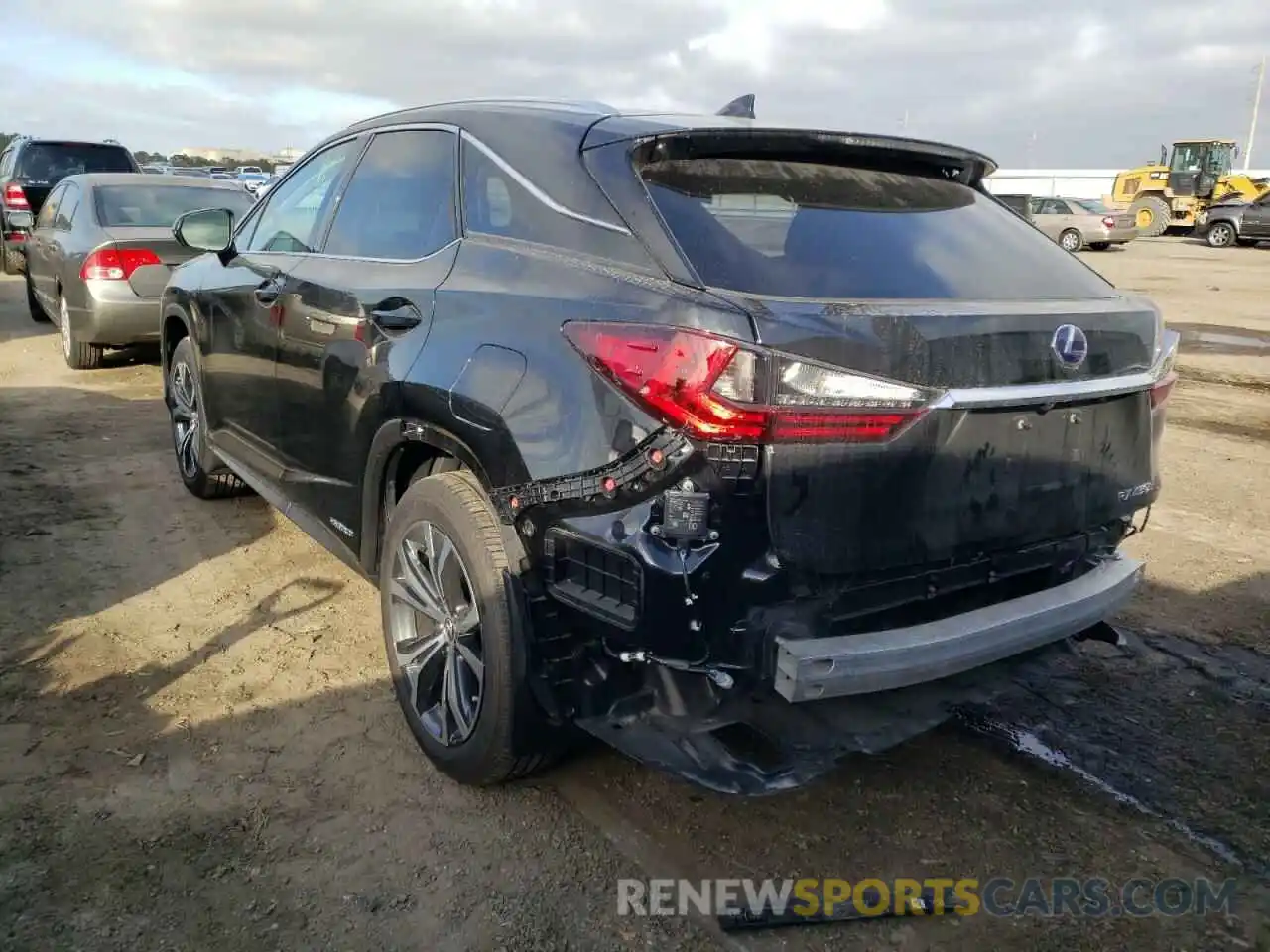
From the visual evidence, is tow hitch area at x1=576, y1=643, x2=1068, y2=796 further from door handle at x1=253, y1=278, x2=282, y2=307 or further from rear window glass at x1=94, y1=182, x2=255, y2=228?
rear window glass at x1=94, y1=182, x2=255, y2=228

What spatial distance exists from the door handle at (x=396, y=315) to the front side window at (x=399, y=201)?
0.19 m

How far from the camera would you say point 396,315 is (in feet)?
9.95

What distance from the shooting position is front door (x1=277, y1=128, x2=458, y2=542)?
3.04 metres

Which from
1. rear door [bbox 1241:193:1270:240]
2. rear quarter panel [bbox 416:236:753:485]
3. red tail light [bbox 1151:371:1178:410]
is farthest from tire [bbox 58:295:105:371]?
rear door [bbox 1241:193:1270:240]

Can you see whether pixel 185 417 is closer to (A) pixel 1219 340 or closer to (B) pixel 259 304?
(B) pixel 259 304

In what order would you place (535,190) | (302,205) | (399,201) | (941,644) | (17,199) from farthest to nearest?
(17,199)
(302,205)
(399,201)
(535,190)
(941,644)

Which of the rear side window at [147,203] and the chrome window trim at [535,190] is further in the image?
the rear side window at [147,203]

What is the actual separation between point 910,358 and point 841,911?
4.48 feet

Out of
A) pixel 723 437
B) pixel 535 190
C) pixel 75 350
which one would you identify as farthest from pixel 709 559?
pixel 75 350

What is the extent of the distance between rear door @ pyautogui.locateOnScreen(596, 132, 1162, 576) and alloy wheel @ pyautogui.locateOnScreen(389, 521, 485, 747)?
3.47 feet

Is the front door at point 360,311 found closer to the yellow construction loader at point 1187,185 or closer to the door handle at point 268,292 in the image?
the door handle at point 268,292

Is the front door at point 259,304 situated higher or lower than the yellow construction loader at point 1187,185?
lower

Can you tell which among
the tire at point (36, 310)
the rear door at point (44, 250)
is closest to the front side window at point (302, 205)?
the rear door at point (44, 250)

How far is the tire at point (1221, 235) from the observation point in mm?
31500
